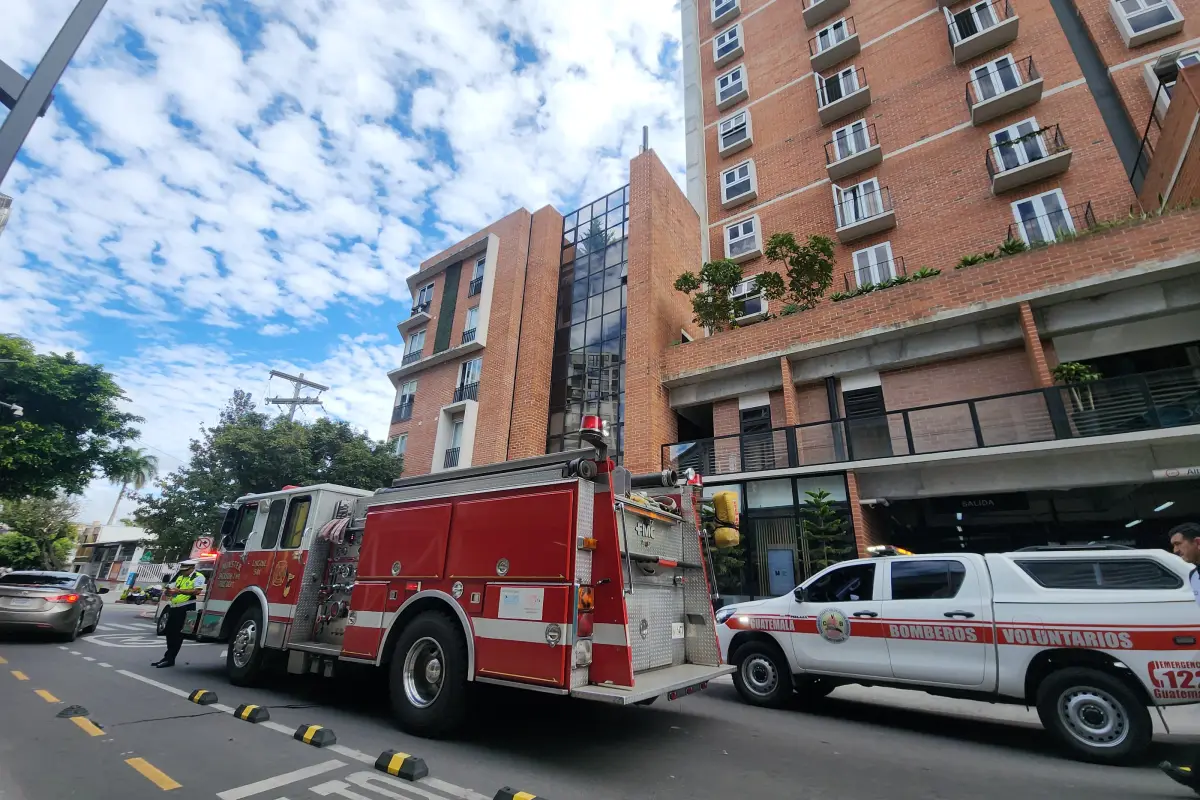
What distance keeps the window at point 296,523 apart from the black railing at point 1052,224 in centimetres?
1804

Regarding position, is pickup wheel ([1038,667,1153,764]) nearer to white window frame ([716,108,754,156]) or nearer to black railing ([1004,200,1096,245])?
black railing ([1004,200,1096,245])

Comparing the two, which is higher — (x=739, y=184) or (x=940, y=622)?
(x=739, y=184)

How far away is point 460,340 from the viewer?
85.9 feet

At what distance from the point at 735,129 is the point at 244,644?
23945mm

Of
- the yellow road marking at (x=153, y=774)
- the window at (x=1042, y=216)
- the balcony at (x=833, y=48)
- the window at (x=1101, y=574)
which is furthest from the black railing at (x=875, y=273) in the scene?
the yellow road marking at (x=153, y=774)

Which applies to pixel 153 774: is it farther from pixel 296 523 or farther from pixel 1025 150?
pixel 1025 150

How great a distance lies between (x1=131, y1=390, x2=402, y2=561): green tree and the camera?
19641 millimetres

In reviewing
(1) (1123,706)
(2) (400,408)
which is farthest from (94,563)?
(1) (1123,706)

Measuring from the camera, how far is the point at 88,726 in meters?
5.06

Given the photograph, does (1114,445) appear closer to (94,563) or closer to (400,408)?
(400,408)

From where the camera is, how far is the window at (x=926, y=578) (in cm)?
593

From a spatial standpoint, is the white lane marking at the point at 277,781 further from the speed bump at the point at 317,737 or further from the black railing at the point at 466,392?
the black railing at the point at 466,392

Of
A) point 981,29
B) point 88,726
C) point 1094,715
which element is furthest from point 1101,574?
point 981,29

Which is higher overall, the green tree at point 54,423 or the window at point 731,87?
the window at point 731,87
